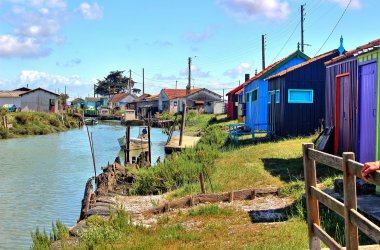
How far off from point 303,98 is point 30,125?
3533 cm

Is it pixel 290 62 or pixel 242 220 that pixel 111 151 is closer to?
pixel 290 62

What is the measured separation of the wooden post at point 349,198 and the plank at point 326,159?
172mm

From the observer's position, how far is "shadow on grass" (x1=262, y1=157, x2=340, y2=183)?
40.0 feet

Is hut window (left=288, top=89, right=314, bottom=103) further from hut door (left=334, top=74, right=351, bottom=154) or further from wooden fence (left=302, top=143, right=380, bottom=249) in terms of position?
wooden fence (left=302, top=143, right=380, bottom=249)

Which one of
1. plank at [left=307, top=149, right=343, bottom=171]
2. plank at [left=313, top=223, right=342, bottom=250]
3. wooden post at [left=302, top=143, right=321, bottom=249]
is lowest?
plank at [left=313, top=223, right=342, bottom=250]

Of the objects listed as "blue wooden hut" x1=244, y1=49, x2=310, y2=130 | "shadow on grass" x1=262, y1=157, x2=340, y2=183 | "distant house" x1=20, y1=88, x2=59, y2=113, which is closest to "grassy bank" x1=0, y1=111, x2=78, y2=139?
"distant house" x1=20, y1=88, x2=59, y2=113

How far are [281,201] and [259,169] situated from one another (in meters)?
4.04

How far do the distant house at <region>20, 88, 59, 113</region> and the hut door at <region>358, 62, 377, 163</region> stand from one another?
201 ft

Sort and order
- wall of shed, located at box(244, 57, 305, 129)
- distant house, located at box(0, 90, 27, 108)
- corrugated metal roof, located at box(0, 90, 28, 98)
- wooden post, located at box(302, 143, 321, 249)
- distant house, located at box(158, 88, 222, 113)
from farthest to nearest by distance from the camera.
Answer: distant house, located at box(158, 88, 222, 113) → corrugated metal roof, located at box(0, 90, 28, 98) → distant house, located at box(0, 90, 27, 108) → wall of shed, located at box(244, 57, 305, 129) → wooden post, located at box(302, 143, 321, 249)

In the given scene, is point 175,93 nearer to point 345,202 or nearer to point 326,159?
point 326,159

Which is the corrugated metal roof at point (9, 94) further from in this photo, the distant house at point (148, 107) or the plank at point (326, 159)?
the plank at point (326, 159)

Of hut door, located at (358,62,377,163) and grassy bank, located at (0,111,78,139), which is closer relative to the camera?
hut door, located at (358,62,377,163)

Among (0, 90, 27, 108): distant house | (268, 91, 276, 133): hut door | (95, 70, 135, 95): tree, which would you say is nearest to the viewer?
(268, 91, 276, 133): hut door

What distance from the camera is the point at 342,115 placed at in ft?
44.1
